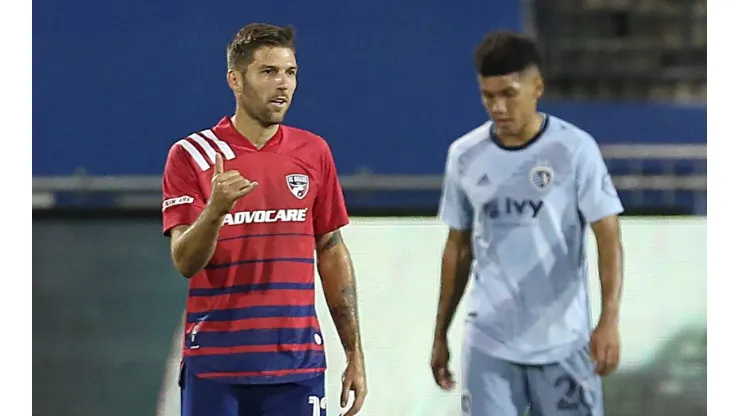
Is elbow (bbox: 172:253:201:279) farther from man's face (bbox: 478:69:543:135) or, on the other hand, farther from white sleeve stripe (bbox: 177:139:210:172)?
man's face (bbox: 478:69:543:135)

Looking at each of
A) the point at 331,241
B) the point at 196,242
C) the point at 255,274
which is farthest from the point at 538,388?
the point at 196,242

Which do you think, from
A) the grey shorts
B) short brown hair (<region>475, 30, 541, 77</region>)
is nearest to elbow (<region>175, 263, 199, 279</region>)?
the grey shorts

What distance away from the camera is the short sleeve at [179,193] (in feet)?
6.17

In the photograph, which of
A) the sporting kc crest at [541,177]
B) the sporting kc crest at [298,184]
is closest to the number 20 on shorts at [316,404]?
the sporting kc crest at [298,184]

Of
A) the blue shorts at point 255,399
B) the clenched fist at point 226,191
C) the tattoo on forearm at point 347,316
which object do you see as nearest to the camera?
the clenched fist at point 226,191

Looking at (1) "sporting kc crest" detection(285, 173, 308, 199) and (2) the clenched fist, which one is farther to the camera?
(1) "sporting kc crest" detection(285, 173, 308, 199)

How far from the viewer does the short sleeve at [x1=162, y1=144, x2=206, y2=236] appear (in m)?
1.88

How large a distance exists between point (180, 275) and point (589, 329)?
92 centimetres

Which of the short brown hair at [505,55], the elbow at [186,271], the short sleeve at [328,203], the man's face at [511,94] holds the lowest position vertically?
the elbow at [186,271]

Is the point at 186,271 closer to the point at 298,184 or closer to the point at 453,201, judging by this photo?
the point at 298,184

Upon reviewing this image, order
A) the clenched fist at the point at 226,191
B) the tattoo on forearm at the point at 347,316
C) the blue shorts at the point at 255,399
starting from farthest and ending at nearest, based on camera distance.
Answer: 1. the tattoo on forearm at the point at 347,316
2. the blue shorts at the point at 255,399
3. the clenched fist at the point at 226,191

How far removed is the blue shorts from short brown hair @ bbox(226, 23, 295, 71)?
0.69 meters

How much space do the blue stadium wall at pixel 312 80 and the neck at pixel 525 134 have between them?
1.7 inches

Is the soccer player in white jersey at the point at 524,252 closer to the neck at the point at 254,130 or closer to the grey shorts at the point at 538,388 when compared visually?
the grey shorts at the point at 538,388
